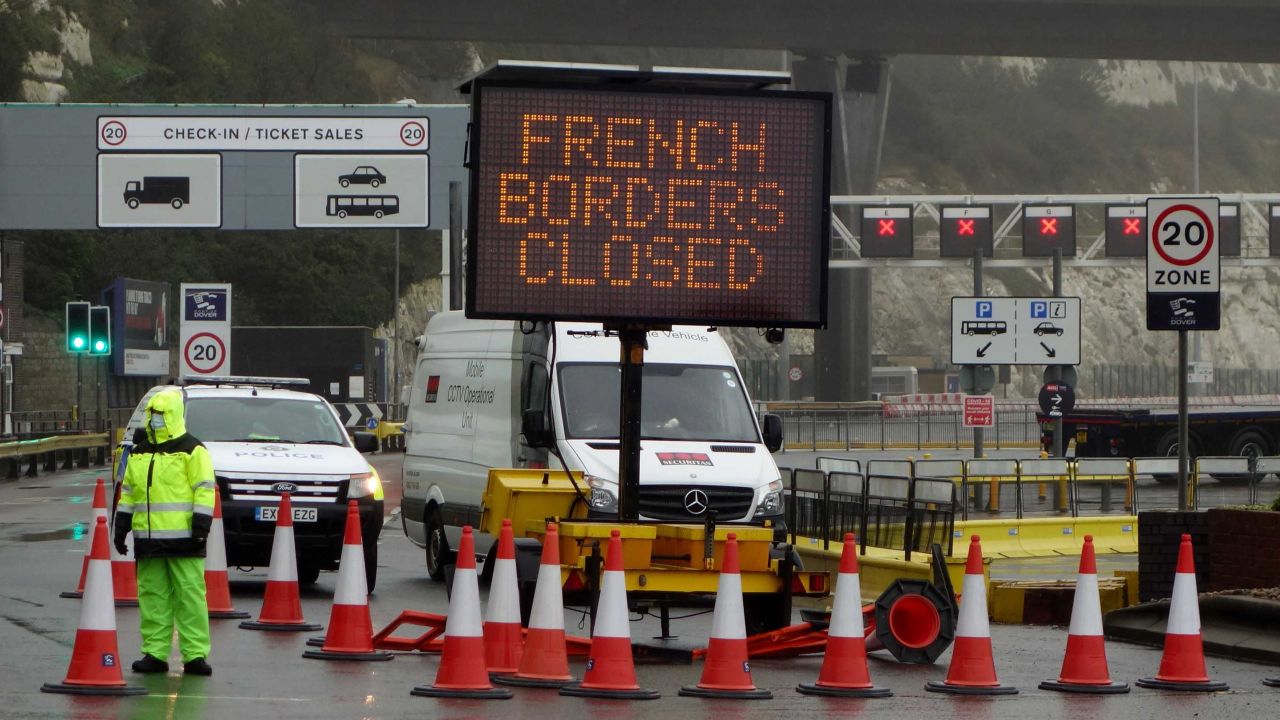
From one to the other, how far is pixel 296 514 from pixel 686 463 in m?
3.26

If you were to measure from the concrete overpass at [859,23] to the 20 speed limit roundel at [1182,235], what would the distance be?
45.3m

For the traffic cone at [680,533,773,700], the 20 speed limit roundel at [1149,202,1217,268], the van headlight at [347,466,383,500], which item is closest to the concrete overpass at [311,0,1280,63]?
the van headlight at [347,466,383,500]

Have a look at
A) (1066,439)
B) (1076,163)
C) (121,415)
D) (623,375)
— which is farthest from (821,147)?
(1076,163)

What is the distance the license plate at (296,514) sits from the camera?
16766mm

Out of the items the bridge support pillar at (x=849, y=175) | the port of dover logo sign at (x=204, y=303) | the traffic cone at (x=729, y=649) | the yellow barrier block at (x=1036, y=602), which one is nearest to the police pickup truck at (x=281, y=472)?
the yellow barrier block at (x=1036, y=602)

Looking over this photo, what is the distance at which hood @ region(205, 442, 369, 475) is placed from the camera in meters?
17.0

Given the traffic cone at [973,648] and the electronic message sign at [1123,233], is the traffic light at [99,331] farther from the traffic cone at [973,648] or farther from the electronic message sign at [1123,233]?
the electronic message sign at [1123,233]

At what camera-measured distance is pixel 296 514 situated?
16891mm

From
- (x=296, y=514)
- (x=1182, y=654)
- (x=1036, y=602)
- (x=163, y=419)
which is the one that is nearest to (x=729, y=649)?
(x=1182, y=654)

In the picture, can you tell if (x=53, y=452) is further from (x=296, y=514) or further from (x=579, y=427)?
(x=579, y=427)

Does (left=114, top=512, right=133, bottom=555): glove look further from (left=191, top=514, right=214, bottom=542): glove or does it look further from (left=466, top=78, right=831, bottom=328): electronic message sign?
(left=466, top=78, right=831, bottom=328): electronic message sign

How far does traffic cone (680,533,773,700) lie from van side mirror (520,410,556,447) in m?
4.62

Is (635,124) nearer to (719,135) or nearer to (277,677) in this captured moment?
(719,135)

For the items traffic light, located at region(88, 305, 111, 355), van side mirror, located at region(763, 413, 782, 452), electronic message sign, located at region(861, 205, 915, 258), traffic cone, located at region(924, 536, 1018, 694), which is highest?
electronic message sign, located at region(861, 205, 915, 258)
